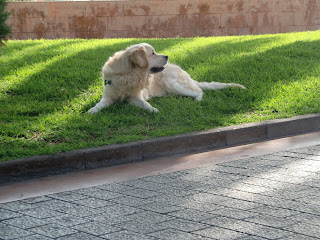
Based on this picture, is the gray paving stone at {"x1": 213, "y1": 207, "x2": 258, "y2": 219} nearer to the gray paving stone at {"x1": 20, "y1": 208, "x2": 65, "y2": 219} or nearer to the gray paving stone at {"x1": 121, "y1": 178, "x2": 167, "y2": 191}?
the gray paving stone at {"x1": 121, "y1": 178, "x2": 167, "y2": 191}

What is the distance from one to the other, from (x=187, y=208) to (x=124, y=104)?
3868 mm

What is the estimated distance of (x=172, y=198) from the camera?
15.2 feet

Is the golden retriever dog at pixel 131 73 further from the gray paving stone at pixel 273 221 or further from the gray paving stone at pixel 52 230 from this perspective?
the gray paving stone at pixel 273 221

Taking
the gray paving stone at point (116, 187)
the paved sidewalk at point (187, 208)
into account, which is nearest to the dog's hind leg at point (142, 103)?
the paved sidewalk at point (187, 208)

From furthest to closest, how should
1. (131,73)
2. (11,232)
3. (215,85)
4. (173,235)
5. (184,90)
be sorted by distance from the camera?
(215,85)
(184,90)
(131,73)
(11,232)
(173,235)

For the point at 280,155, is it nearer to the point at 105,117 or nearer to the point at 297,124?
the point at 297,124

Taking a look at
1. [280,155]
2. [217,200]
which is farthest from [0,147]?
[280,155]

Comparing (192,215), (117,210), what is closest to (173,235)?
(192,215)

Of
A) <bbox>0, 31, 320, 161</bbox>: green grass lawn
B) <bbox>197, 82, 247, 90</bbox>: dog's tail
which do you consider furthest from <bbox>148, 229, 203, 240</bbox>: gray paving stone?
<bbox>197, 82, 247, 90</bbox>: dog's tail

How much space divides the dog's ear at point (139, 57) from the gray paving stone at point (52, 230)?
3965 millimetres

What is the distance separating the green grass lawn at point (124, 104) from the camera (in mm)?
6758

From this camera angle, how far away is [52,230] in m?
3.90

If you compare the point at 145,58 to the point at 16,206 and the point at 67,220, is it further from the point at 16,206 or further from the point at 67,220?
the point at 67,220

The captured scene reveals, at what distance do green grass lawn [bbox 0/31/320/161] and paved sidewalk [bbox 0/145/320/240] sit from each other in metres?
1.39
